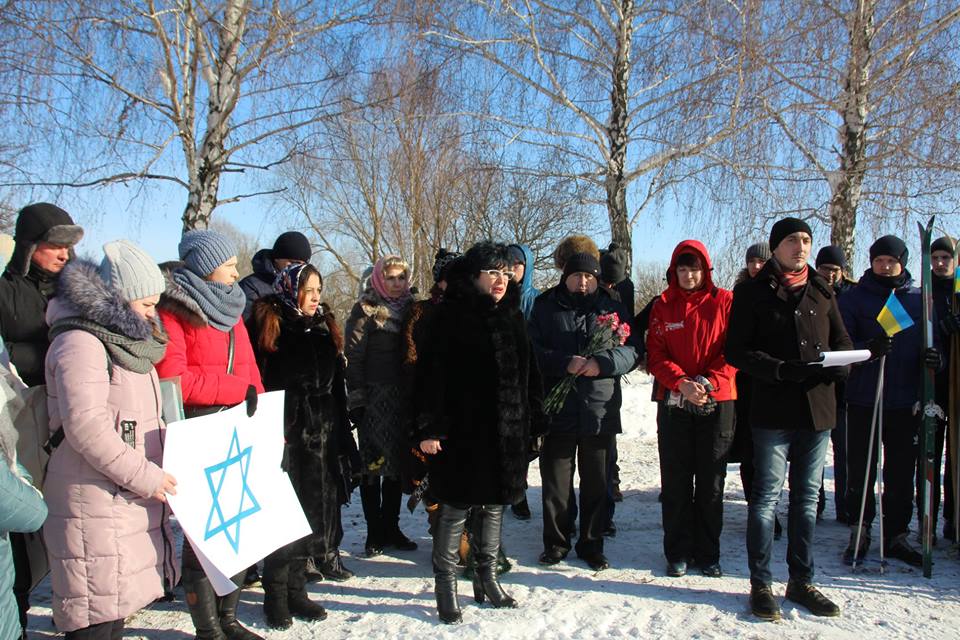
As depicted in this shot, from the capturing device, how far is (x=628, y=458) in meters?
7.94

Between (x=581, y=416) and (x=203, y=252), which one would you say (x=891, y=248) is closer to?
(x=581, y=416)

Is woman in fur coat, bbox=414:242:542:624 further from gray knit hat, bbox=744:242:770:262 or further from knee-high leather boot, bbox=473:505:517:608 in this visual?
gray knit hat, bbox=744:242:770:262

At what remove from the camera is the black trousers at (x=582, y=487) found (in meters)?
4.82

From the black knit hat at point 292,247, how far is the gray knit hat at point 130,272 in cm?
227

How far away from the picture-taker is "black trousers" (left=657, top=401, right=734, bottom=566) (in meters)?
4.59

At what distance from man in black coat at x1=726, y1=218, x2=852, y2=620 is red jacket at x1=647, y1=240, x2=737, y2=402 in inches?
16.1

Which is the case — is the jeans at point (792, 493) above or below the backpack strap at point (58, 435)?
below

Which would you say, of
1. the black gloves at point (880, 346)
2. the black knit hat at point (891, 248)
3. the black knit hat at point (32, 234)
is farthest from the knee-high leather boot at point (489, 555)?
the black knit hat at point (891, 248)

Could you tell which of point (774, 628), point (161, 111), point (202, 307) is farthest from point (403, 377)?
point (161, 111)

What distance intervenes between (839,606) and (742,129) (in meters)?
7.03

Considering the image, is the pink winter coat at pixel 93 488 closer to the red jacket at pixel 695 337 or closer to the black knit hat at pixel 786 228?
the red jacket at pixel 695 337

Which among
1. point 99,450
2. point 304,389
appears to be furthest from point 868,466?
point 99,450

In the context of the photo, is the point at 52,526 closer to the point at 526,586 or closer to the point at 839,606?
the point at 526,586

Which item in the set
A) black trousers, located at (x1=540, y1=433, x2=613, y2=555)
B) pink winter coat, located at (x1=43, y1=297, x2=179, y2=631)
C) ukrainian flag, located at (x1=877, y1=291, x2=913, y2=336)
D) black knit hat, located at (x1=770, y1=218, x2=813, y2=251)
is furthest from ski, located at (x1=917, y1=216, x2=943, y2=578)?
pink winter coat, located at (x1=43, y1=297, x2=179, y2=631)
